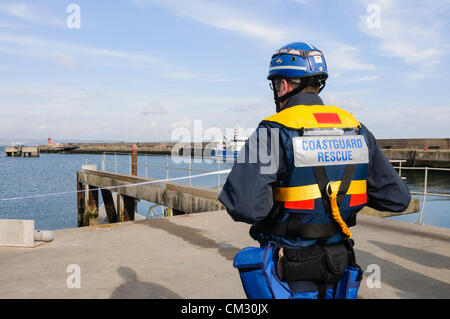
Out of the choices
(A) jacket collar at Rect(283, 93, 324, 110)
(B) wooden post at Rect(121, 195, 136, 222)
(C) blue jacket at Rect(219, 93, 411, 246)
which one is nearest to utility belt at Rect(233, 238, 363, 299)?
(C) blue jacket at Rect(219, 93, 411, 246)

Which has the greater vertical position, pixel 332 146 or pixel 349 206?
pixel 332 146

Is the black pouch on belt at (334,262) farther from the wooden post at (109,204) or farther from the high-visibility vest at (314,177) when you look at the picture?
the wooden post at (109,204)

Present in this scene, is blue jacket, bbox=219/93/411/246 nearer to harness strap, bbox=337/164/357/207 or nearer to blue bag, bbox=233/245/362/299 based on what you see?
blue bag, bbox=233/245/362/299

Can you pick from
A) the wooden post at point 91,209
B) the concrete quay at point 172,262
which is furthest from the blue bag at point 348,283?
the wooden post at point 91,209

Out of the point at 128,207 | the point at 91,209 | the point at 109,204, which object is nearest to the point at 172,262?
the point at 128,207

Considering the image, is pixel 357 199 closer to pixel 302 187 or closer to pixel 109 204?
pixel 302 187

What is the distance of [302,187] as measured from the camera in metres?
1.74

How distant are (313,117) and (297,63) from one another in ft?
1.07

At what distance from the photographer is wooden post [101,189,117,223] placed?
17719mm

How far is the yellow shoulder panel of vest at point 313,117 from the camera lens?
1.77 meters

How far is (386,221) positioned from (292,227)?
21.6 feet
